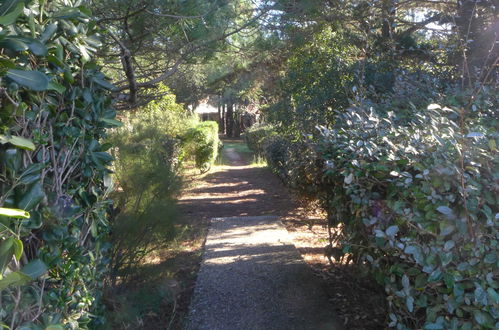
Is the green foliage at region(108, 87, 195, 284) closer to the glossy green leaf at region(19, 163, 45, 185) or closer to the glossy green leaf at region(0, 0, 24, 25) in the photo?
the glossy green leaf at region(19, 163, 45, 185)

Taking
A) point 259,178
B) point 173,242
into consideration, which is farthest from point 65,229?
point 259,178

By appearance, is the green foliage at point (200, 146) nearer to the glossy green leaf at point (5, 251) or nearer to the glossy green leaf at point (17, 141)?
the glossy green leaf at point (17, 141)

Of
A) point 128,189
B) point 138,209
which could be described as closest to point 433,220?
point 138,209

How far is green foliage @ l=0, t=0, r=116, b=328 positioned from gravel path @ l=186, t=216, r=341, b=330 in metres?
2.08

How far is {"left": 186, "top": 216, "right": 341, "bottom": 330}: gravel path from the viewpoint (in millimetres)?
4500

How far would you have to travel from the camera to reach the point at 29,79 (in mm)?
1893

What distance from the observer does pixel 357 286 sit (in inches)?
174

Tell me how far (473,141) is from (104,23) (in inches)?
145

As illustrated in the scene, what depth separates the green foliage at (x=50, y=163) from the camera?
74.1 inches

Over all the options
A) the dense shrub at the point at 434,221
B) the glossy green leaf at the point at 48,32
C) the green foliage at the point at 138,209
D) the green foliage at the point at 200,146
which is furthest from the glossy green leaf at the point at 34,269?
the green foliage at the point at 200,146

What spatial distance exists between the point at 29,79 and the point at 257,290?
13.0 ft

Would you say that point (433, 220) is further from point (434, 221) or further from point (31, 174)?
point (31, 174)

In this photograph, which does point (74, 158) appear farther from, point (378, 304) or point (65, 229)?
point (378, 304)

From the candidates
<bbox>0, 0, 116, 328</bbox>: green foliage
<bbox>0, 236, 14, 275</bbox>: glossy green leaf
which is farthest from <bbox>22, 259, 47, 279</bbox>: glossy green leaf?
<bbox>0, 236, 14, 275</bbox>: glossy green leaf
